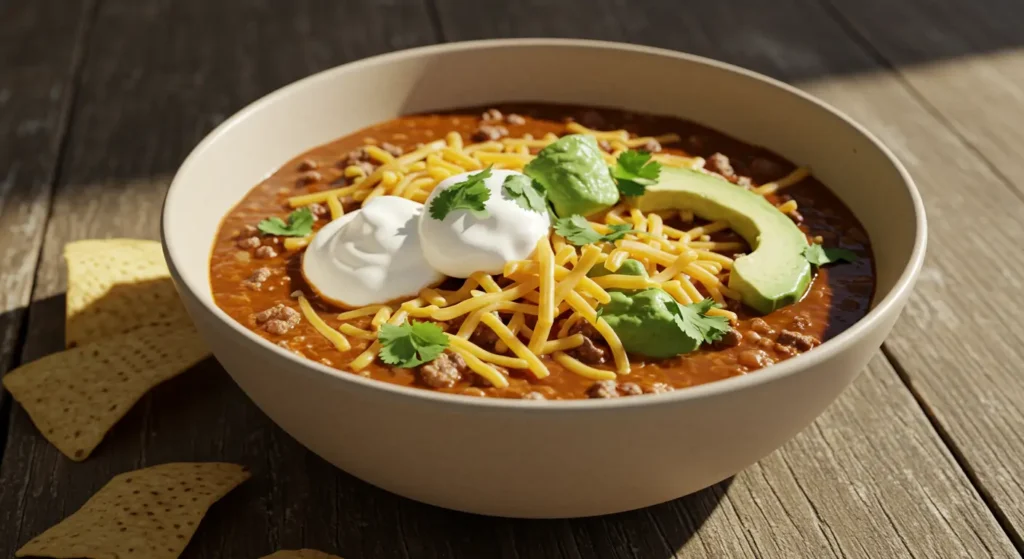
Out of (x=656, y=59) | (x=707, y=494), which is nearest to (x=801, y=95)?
(x=656, y=59)

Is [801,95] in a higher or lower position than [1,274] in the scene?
higher

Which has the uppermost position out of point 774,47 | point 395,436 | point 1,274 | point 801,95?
point 801,95

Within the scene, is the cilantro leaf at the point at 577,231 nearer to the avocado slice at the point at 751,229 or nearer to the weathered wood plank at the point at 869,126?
the avocado slice at the point at 751,229

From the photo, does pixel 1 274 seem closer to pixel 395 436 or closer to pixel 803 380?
pixel 395 436

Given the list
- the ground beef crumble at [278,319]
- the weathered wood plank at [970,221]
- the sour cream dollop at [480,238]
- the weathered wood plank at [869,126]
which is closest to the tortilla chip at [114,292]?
the ground beef crumble at [278,319]

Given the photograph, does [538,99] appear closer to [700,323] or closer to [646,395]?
[700,323]

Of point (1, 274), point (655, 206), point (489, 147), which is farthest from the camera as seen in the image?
point (1, 274)
